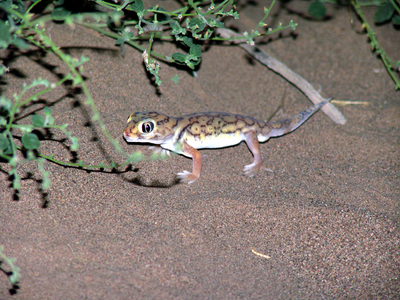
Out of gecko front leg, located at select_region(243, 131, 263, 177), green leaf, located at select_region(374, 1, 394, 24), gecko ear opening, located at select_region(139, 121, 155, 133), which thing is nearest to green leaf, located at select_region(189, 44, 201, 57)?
gecko ear opening, located at select_region(139, 121, 155, 133)

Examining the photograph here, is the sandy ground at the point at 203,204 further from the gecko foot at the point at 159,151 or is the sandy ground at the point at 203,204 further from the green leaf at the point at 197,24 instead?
the green leaf at the point at 197,24

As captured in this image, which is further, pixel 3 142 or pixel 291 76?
pixel 291 76

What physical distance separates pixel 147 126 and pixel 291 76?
2.64 meters

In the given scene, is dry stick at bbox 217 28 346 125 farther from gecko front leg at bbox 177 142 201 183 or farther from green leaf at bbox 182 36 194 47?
gecko front leg at bbox 177 142 201 183

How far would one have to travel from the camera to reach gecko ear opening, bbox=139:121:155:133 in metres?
3.78

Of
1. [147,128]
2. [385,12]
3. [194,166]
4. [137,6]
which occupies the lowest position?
[194,166]

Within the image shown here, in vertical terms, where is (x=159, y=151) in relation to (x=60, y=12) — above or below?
below

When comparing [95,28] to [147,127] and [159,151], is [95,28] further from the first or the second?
[159,151]

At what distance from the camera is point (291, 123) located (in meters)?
4.69

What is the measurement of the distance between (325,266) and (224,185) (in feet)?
4.42

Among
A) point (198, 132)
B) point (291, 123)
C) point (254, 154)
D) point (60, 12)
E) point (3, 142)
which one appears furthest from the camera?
point (291, 123)

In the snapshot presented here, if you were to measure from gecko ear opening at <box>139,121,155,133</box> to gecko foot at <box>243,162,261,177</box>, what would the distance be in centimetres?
125

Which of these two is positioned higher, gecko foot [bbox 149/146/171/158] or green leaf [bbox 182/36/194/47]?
green leaf [bbox 182/36/194/47]

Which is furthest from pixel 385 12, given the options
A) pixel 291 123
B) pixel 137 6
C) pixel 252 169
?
pixel 137 6
